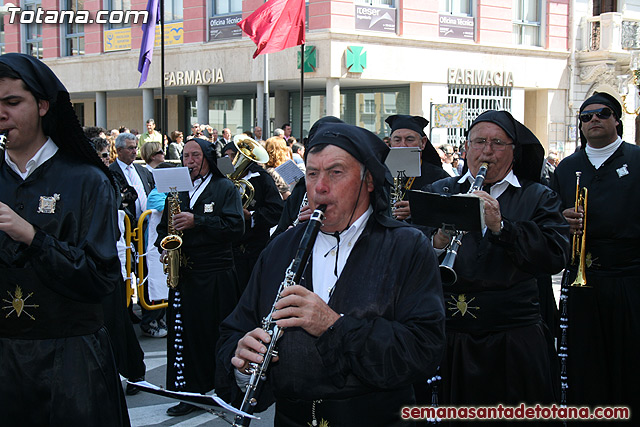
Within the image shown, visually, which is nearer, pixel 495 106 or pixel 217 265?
pixel 217 265

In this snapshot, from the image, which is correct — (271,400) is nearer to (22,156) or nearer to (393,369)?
(393,369)

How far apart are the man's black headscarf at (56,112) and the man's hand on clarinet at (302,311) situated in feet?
4.40

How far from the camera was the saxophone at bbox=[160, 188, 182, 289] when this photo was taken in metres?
5.86

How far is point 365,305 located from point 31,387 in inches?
60.7

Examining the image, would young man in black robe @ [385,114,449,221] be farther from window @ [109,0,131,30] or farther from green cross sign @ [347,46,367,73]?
window @ [109,0,131,30]

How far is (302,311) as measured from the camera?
2484 millimetres

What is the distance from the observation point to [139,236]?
27.9 feet

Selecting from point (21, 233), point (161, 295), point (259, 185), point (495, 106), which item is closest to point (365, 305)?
point (21, 233)

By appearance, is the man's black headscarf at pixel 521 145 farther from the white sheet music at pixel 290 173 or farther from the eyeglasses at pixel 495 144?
the white sheet music at pixel 290 173

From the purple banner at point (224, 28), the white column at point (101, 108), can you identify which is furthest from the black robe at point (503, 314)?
the white column at point (101, 108)

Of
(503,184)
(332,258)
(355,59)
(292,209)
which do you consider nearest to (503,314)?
(503,184)

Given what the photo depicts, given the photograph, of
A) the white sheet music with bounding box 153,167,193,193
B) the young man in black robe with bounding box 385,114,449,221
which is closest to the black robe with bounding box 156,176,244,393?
the white sheet music with bounding box 153,167,193,193

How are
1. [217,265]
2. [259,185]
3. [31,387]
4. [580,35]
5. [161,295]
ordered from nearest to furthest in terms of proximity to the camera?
[31,387] < [217,265] < [259,185] < [161,295] < [580,35]

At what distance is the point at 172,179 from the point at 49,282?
9.41 ft
